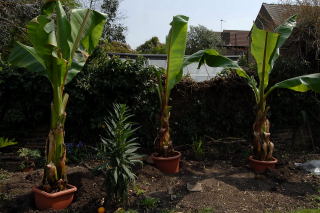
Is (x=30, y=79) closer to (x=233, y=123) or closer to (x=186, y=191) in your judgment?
(x=186, y=191)

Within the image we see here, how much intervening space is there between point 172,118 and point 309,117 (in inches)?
157

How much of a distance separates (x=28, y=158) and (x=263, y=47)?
5.21 meters

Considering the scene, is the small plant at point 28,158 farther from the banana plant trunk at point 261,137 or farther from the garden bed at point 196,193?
the banana plant trunk at point 261,137

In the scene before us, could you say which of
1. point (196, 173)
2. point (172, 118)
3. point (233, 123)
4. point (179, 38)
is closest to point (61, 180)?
point (196, 173)

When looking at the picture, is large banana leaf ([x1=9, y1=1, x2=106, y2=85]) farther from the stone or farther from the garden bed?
the stone

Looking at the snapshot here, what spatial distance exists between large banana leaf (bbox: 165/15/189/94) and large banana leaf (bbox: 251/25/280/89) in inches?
55.8

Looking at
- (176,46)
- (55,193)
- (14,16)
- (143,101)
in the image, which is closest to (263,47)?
(176,46)

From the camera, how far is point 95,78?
705 centimetres

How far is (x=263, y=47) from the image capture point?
19.8ft

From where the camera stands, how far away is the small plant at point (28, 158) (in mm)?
6047

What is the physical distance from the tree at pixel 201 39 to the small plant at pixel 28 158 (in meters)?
28.1

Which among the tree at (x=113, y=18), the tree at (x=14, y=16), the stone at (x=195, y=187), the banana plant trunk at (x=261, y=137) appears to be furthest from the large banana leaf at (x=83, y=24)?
the tree at (x=113, y=18)

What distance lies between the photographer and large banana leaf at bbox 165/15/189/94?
5622 millimetres

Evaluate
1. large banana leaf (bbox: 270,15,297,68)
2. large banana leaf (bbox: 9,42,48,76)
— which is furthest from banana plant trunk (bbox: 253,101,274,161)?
large banana leaf (bbox: 9,42,48,76)
